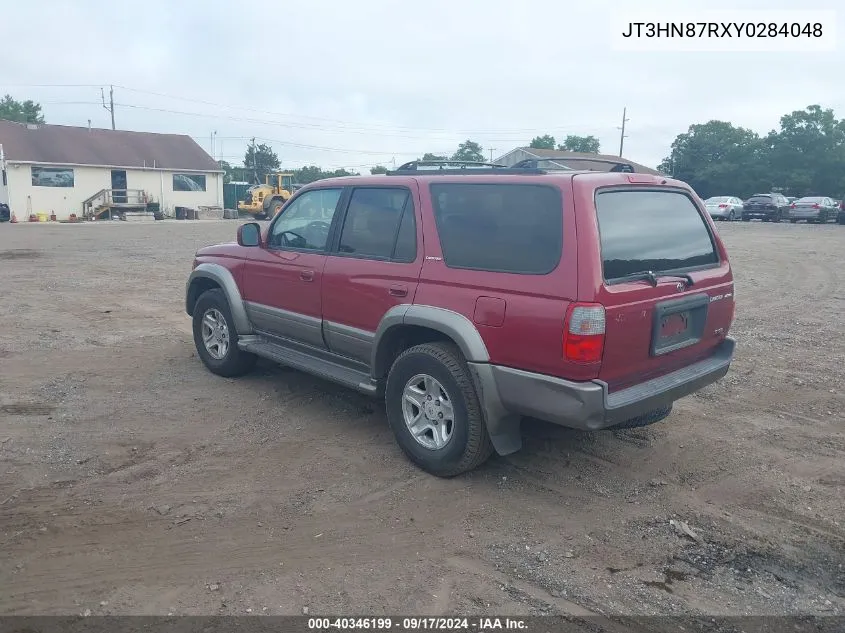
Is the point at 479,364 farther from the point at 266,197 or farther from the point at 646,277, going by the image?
the point at 266,197

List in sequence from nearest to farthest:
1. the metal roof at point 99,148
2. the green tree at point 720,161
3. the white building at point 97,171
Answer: the white building at point 97,171, the metal roof at point 99,148, the green tree at point 720,161

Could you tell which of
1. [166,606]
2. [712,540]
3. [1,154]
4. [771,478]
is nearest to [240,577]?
[166,606]

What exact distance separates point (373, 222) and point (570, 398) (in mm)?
1994

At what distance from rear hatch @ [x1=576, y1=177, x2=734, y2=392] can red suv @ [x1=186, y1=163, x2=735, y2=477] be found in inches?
0.5

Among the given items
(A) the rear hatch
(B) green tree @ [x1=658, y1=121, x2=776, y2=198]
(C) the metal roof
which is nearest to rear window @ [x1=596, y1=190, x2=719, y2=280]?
(A) the rear hatch

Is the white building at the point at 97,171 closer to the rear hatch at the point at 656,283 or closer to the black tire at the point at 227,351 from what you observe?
the black tire at the point at 227,351

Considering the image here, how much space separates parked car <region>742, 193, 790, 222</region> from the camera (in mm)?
34969

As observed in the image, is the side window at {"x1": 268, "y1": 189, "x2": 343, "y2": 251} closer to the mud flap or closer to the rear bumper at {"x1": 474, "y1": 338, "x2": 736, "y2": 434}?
the mud flap

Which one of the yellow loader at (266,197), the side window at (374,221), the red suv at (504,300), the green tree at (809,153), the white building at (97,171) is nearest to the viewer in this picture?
the red suv at (504,300)

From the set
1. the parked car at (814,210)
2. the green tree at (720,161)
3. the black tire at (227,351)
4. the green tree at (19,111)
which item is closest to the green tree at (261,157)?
the green tree at (19,111)

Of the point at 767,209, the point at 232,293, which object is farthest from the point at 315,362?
the point at 767,209

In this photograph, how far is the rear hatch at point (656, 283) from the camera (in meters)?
3.71

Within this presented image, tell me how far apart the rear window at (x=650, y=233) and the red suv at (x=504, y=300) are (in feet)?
0.04

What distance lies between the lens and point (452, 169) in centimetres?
482
